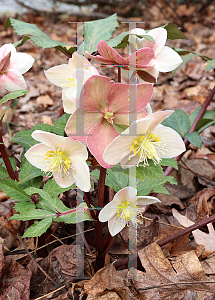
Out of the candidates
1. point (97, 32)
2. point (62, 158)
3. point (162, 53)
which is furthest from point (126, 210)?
point (97, 32)

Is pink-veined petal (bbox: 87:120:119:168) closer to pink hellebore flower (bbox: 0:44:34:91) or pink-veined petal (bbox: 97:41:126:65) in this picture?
pink-veined petal (bbox: 97:41:126:65)

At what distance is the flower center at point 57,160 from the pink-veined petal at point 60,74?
190 millimetres

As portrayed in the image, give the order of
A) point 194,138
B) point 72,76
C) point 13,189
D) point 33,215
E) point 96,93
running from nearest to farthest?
point 96,93, point 72,76, point 33,215, point 13,189, point 194,138

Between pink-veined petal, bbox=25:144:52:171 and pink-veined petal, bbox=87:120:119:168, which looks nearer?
pink-veined petal, bbox=87:120:119:168

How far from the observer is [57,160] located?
78cm

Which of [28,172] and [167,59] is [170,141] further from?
[28,172]

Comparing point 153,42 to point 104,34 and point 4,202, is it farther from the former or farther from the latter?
point 4,202

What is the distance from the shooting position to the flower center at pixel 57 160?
773 millimetres

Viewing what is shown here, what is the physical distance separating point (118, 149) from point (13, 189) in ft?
1.51

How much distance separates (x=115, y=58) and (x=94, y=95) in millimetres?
127

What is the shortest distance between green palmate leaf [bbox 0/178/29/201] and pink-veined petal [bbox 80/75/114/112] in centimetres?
44

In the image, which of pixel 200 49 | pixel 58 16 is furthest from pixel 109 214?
pixel 58 16

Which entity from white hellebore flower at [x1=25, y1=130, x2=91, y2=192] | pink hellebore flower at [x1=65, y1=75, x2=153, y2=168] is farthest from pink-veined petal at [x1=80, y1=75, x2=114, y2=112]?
white hellebore flower at [x1=25, y1=130, x2=91, y2=192]

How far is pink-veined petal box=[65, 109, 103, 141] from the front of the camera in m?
0.66
